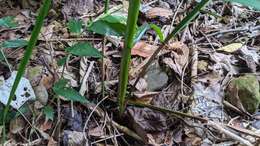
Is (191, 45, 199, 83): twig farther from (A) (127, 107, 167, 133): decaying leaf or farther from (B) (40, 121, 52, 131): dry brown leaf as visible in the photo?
(B) (40, 121, 52, 131): dry brown leaf

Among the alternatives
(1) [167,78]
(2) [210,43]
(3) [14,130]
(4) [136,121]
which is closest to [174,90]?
(1) [167,78]

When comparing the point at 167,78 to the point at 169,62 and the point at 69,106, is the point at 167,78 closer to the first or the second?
the point at 169,62

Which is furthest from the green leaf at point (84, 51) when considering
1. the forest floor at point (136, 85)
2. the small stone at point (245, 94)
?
the small stone at point (245, 94)

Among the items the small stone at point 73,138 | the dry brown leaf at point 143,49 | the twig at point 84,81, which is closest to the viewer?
the small stone at point 73,138

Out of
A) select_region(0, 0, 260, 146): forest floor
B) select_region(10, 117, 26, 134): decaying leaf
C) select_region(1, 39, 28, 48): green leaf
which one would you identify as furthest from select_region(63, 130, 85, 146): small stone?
select_region(1, 39, 28, 48): green leaf

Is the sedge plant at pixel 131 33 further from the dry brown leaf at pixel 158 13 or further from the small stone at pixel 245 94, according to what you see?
the dry brown leaf at pixel 158 13

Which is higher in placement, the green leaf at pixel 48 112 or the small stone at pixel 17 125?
the green leaf at pixel 48 112
